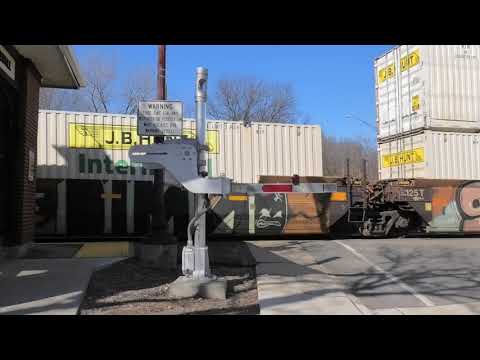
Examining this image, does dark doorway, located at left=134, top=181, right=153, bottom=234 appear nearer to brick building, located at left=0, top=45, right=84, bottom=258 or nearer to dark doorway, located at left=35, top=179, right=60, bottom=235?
dark doorway, located at left=35, top=179, right=60, bottom=235

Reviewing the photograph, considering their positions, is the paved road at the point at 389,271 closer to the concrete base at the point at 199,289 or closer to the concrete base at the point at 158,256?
the concrete base at the point at 199,289

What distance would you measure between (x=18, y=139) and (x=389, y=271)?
7.52m

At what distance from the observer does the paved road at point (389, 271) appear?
6.62 m

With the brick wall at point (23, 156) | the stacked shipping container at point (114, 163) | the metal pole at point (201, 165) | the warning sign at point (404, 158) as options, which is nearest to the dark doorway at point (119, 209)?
the stacked shipping container at point (114, 163)

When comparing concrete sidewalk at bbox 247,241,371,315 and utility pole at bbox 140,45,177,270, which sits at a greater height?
utility pole at bbox 140,45,177,270

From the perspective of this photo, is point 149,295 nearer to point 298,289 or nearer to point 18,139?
point 298,289

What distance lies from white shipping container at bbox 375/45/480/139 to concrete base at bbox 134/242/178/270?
923 cm

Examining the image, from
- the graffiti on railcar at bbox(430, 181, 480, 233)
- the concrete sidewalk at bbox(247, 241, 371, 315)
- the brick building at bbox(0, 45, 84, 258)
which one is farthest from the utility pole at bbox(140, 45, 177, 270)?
the graffiti on railcar at bbox(430, 181, 480, 233)

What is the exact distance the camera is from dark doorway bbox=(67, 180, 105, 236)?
43.2ft

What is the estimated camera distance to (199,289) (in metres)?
6.32

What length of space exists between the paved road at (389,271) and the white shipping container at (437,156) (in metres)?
2.27
